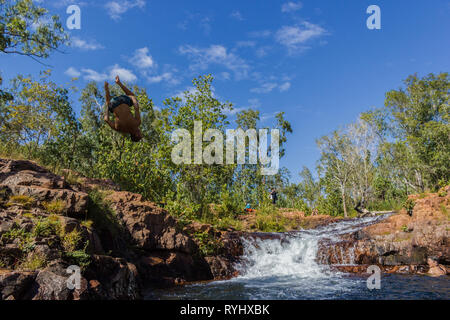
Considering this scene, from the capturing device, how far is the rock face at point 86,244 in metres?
4.66

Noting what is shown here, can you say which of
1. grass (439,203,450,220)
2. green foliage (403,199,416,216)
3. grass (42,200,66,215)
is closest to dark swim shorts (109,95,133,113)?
grass (42,200,66,215)

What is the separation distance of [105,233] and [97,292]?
292 cm

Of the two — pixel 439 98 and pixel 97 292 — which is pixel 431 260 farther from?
pixel 439 98

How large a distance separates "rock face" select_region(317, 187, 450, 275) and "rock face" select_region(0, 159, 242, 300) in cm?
420

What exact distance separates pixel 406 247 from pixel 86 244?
36.4ft

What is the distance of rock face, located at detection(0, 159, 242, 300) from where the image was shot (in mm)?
4656

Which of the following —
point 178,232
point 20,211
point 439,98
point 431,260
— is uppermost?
point 439,98

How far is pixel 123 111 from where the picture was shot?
7312 mm

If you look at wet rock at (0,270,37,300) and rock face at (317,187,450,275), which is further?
rock face at (317,187,450,275)

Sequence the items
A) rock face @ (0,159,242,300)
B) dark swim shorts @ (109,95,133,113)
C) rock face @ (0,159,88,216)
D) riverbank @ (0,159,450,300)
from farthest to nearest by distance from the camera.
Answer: dark swim shorts @ (109,95,133,113), rock face @ (0,159,88,216), riverbank @ (0,159,450,300), rock face @ (0,159,242,300)

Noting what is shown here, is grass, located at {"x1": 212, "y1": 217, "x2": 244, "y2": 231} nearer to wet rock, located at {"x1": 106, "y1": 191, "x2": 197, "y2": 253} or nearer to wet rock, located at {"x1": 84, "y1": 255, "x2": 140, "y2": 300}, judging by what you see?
wet rock, located at {"x1": 106, "y1": 191, "x2": 197, "y2": 253}

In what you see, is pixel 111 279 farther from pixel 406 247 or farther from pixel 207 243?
pixel 406 247

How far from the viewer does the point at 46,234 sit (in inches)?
212
